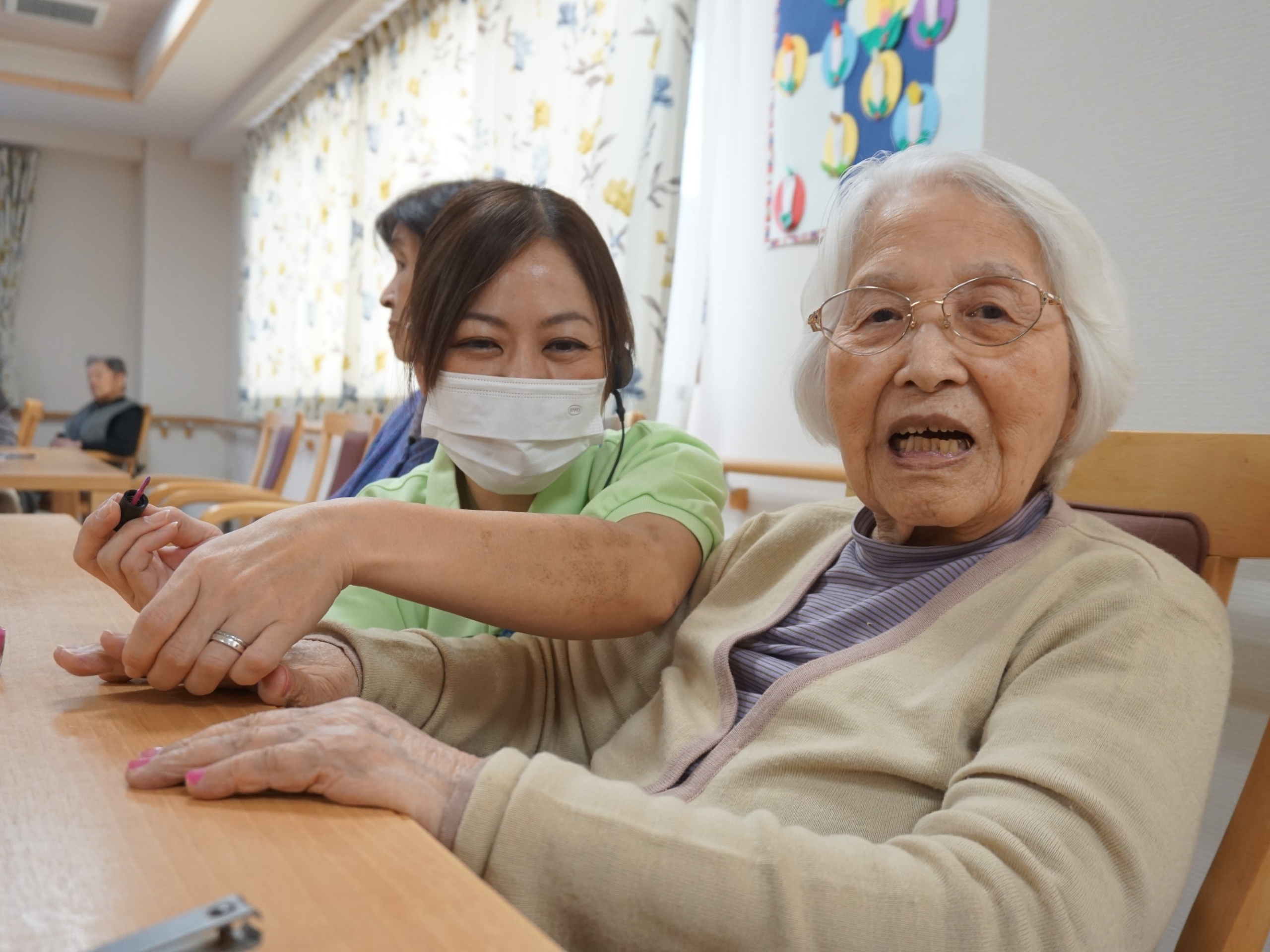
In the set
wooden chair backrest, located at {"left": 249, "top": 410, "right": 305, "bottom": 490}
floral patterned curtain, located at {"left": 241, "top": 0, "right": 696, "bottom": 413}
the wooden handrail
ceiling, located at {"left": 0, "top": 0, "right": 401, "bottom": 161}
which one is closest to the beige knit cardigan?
floral patterned curtain, located at {"left": 241, "top": 0, "right": 696, "bottom": 413}

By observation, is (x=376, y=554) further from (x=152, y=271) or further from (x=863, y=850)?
(x=152, y=271)

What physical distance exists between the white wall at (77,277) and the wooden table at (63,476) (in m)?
3.92

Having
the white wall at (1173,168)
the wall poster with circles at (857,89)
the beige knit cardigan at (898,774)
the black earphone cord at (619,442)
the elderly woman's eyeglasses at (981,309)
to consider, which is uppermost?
the wall poster with circles at (857,89)

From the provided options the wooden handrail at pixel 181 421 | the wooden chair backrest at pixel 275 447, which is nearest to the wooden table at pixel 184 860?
the wooden chair backrest at pixel 275 447

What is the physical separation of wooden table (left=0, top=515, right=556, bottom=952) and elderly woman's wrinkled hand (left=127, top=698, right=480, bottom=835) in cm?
1

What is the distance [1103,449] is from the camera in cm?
110

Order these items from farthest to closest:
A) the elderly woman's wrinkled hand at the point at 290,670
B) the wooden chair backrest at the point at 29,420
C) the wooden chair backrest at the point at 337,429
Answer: the wooden chair backrest at the point at 29,420 → the wooden chair backrest at the point at 337,429 → the elderly woman's wrinkled hand at the point at 290,670

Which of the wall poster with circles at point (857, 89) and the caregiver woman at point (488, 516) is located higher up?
the wall poster with circles at point (857, 89)

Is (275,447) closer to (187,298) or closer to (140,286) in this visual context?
(187,298)

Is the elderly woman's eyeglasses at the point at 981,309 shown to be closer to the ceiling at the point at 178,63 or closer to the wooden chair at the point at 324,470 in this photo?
the wooden chair at the point at 324,470

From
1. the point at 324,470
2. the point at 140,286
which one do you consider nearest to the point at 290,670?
the point at 324,470

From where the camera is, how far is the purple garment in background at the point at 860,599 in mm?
956

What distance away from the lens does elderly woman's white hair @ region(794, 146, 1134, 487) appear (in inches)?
37.7

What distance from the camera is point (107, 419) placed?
5.96 metres
